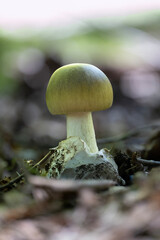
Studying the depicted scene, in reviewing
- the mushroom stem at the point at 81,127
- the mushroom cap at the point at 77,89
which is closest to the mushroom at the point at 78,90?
the mushroom cap at the point at 77,89

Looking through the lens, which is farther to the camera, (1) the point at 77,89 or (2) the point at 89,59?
(2) the point at 89,59

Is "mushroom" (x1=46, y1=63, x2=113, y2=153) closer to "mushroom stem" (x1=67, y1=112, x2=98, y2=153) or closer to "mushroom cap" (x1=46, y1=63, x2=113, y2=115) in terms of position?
"mushroom cap" (x1=46, y1=63, x2=113, y2=115)

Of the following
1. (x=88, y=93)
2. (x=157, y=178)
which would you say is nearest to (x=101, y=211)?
(x=157, y=178)

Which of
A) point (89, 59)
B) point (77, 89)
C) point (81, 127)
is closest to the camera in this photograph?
point (77, 89)

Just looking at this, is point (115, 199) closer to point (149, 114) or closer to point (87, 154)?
point (87, 154)

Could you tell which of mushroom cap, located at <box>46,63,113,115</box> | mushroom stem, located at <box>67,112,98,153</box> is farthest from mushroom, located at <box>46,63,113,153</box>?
mushroom stem, located at <box>67,112,98,153</box>

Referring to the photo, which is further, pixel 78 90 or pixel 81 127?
pixel 81 127

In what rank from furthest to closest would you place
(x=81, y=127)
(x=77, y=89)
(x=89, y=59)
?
(x=89, y=59) < (x=81, y=127) < (x=77, y=89)

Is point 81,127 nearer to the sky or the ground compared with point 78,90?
nearer to the ground

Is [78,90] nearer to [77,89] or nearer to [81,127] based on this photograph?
[77,89]

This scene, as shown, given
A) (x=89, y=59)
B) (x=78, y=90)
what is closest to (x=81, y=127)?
(x=78, y=90)
